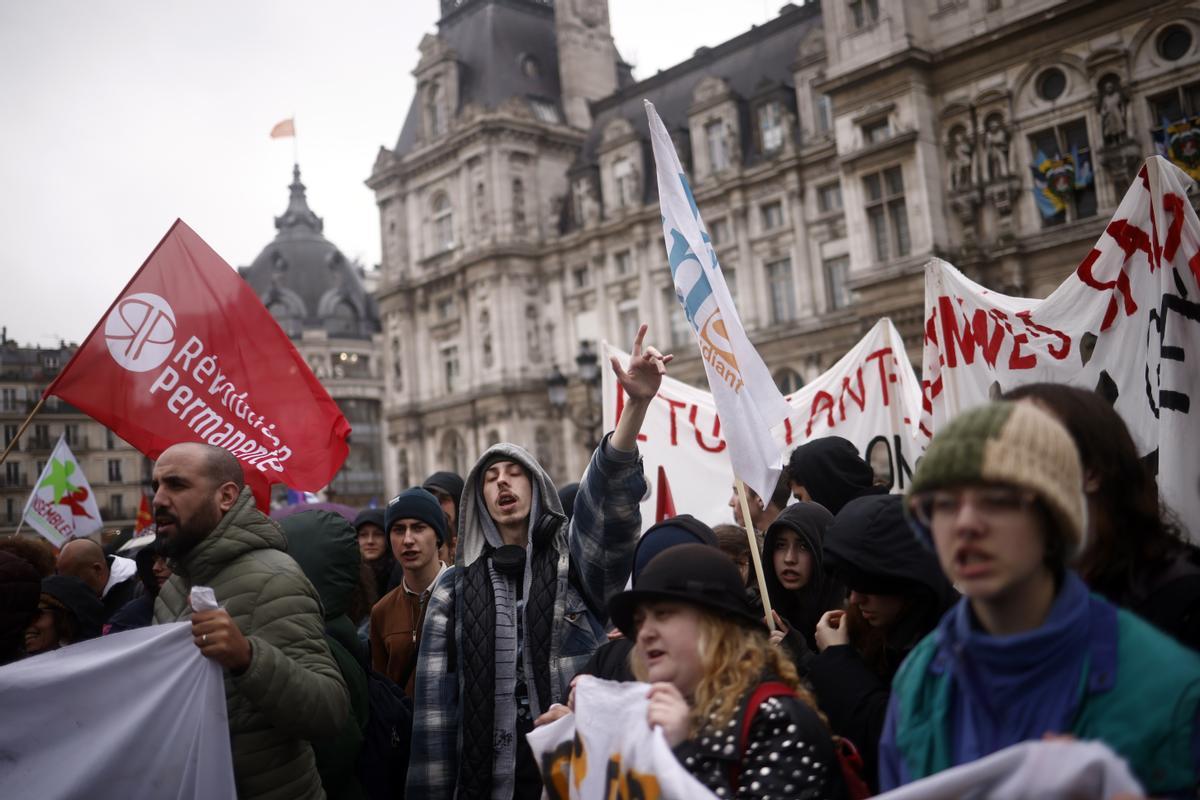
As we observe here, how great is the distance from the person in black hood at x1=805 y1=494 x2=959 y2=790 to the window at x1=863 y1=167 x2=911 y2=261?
2133 cm

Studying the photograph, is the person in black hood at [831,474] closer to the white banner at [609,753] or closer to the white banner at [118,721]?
the white banner at [609,753]

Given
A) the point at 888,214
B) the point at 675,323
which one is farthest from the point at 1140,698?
the point at 675,323

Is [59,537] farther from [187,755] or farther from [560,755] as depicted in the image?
[560,755]

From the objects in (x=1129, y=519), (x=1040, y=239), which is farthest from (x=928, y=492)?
(x=1040, y=239)

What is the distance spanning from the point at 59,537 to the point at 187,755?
1227 cm

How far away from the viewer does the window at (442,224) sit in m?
42.4

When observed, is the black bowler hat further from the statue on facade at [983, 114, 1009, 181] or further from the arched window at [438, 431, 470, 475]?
the arched window at [438, 431, 470, 475]

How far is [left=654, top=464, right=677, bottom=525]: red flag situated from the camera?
29.3ft

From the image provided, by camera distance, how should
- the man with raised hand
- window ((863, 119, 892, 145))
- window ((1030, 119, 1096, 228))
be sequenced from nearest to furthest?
the man with raised hand, window ((1030, 119, 1096, 228)), window ((863, 119, 892, 145))

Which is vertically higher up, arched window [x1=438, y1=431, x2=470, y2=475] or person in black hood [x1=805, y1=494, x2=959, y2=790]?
arched window [x1=438, y1=431, x2=470, y2=475]

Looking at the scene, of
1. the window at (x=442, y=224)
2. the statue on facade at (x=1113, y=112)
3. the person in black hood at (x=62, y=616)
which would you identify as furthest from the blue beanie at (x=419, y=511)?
the window at (x=442, y=224)

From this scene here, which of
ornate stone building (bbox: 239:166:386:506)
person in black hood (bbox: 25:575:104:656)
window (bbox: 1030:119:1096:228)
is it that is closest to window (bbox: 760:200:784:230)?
window (bbox: 1030:119:1096:228)

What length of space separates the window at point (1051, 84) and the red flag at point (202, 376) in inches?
778

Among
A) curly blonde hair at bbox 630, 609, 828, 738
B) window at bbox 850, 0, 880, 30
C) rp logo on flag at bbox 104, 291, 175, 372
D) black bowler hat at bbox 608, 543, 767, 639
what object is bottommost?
curly blonde hair at bbox 630, 609, 828, 738
